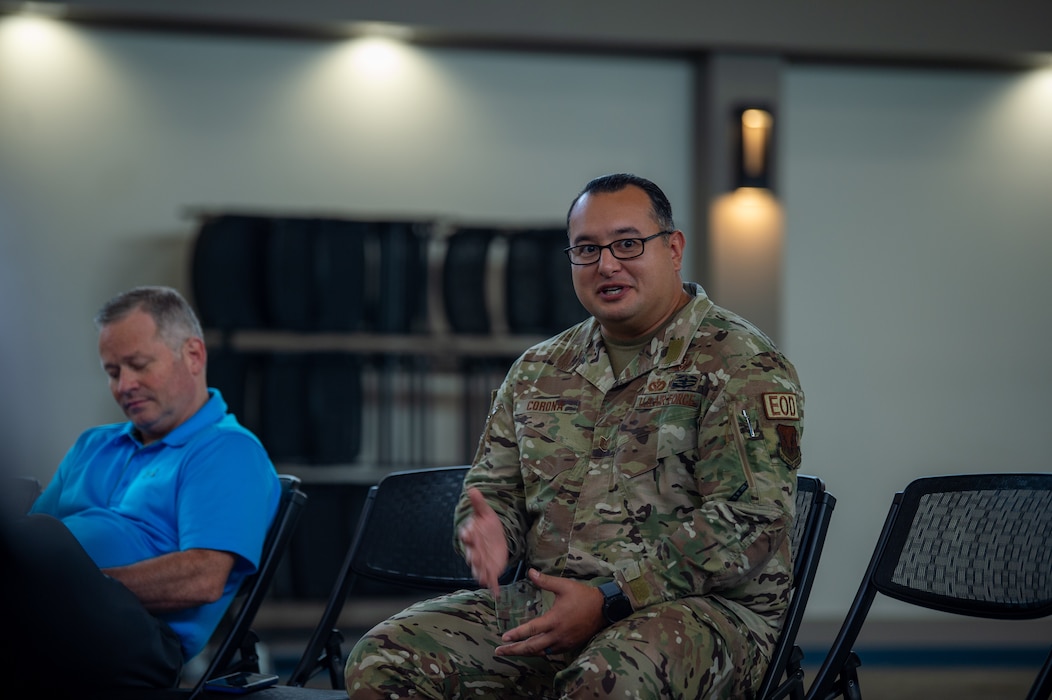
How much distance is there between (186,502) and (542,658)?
807 mm

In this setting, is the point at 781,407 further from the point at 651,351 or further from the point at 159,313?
the point at 159,313

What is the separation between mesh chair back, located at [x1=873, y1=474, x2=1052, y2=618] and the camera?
1752mm

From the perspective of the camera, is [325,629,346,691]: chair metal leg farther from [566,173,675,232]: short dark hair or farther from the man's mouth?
[566,173,675,232]: short dark hair

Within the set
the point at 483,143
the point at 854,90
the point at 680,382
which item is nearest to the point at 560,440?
the point at 680,382

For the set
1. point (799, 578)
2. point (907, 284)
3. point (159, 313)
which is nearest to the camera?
point (799, 578)

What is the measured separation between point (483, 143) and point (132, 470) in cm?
275

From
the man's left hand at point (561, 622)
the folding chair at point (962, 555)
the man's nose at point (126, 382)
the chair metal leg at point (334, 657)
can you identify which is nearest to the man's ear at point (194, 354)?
the man's nose at point (126, 382)

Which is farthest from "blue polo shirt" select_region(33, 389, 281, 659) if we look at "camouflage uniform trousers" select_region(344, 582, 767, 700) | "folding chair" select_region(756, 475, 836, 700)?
"folding chair" select_region(756, 475, 836, 700)

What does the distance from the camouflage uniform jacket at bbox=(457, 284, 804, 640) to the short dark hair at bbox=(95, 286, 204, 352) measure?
75 cm

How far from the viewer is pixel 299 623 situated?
13.8 feet

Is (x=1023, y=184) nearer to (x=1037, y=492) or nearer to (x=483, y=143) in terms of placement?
(x=483, y=143)

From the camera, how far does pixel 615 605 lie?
5.58ft

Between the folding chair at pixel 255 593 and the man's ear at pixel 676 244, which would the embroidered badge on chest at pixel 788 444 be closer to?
the man's ear at pixel 676 244

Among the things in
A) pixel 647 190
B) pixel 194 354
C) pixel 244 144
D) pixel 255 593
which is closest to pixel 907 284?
pixel 244 144
